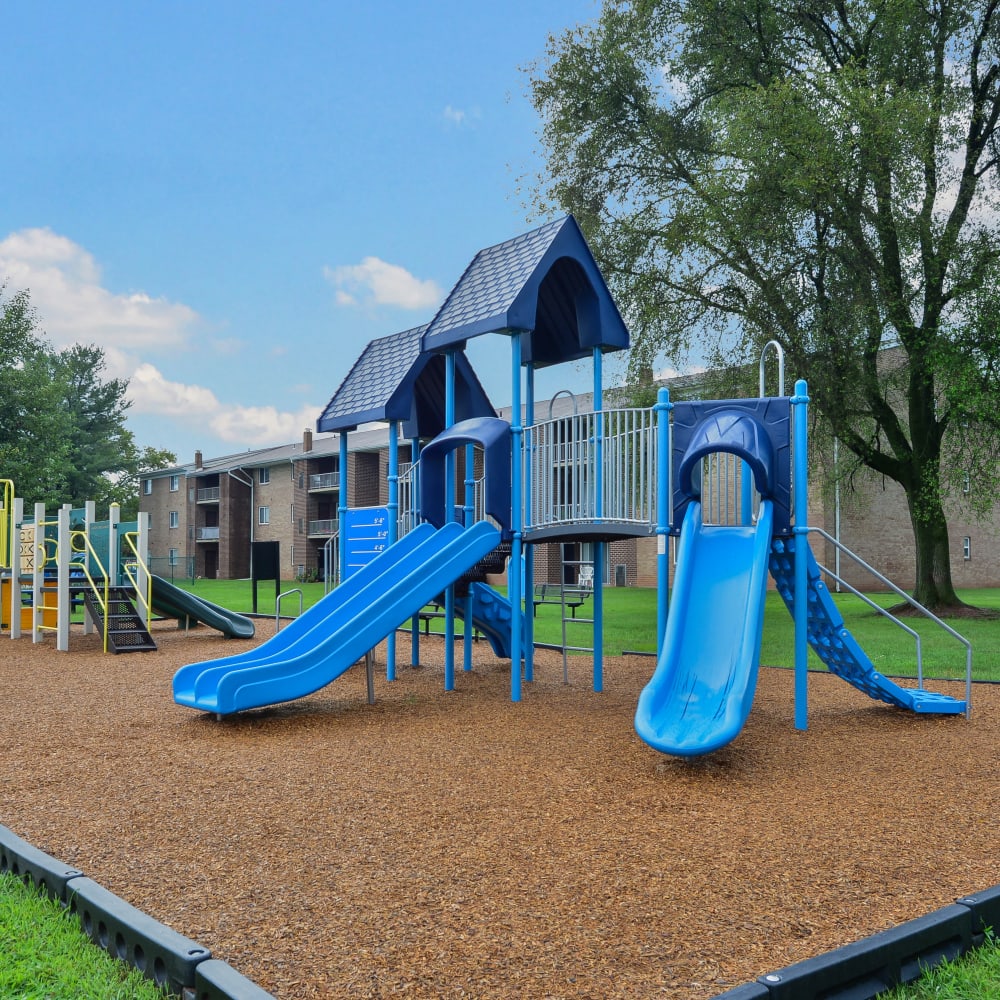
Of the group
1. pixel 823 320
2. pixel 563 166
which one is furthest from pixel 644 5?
pixel 823 320

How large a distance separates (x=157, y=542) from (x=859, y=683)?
2362 inches

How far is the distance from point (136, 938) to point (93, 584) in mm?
13024

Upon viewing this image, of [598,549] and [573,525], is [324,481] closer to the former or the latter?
[598,549]

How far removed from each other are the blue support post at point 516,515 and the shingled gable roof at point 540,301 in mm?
371

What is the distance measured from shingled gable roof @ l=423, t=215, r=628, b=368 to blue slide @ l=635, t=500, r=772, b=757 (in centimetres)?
301

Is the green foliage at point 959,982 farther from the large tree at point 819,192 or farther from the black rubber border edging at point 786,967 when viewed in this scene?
the large tree at point 819,192

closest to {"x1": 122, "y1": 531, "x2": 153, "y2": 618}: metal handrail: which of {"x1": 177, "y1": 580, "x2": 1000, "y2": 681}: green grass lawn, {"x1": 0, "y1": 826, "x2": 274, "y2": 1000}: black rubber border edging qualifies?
{"x1": 177, "y1": 580, "x2": 1000, "y2": 681}: green grass lawn

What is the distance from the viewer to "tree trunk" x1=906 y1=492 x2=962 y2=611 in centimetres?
2223

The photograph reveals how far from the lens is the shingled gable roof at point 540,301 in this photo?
9.95m

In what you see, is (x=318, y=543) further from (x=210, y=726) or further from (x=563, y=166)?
(x=210, y=726)

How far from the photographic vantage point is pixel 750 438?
8.30 metres

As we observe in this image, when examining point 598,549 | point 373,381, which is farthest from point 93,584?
point 598,549

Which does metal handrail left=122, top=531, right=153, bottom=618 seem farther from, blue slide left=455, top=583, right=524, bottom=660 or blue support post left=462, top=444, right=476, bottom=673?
blue support post left=462, top=444, right=476, bottom=673

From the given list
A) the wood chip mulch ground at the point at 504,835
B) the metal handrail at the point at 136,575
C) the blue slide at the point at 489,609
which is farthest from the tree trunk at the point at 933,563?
the metal handrail at the point at 136,575
